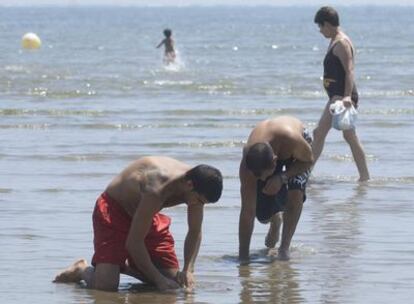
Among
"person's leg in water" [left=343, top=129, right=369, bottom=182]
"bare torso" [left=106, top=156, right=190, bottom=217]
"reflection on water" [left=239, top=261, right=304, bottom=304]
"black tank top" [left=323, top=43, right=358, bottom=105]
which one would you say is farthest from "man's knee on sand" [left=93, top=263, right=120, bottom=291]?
"person's leg in water" [left=343, top=129, right=369, bottom=182]

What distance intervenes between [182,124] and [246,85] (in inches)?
335

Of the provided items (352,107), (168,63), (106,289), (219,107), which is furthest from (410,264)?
(168,63)

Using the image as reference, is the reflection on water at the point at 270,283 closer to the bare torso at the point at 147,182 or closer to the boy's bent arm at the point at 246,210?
the boy's bent arm at the point at 246,210

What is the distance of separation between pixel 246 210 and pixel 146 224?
129 cm

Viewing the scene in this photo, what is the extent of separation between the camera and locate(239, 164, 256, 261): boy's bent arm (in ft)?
Result: 29.1

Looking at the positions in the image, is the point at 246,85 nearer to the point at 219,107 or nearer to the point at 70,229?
the point at 219,107

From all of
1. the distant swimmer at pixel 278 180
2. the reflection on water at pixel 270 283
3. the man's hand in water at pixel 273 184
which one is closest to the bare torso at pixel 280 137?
the distant swimmer at pixel 278 180

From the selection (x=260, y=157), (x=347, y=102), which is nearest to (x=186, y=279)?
(x=260, y=157)

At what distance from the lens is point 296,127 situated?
8.95m

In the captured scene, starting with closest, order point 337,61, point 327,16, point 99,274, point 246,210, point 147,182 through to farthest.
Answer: point 147,182 → point 99,274 → point 246,210 → point 327,16 → point 337,61

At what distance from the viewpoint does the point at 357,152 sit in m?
12.8

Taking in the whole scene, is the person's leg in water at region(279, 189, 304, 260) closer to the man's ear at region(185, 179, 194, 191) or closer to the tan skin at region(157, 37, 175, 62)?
the man's ear at region(185, 179, 194, 191)

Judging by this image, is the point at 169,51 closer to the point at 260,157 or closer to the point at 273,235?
the point at 273,235

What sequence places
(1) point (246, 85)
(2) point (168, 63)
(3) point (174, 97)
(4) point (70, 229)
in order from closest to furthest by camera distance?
(4) point (70, 229) < (3) point (174, 97) < (1) point (246, 85) < (2) point (168, 63)
